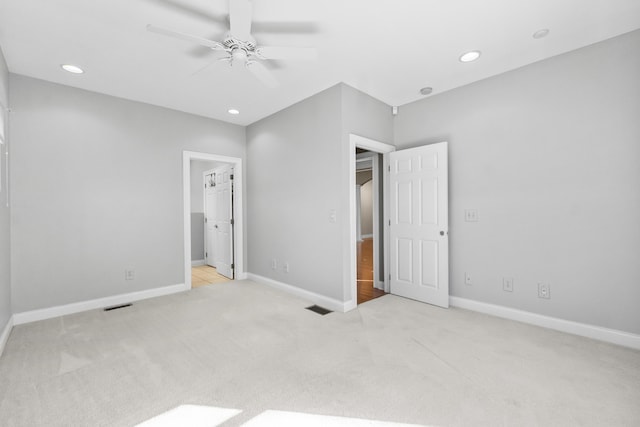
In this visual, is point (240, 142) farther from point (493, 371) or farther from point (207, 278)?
point (493, 371)

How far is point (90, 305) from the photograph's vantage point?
11.7 feet

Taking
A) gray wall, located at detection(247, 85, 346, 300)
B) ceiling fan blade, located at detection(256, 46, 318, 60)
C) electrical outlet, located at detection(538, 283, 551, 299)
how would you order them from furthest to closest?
gray wall, located at detection(247, 85, 346, 300), electrical outlet, located at detection(538, 283, 551, 299), ceiling fan blade, located at detection(256, 46, 318, 60)

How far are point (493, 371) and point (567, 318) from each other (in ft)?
4.30

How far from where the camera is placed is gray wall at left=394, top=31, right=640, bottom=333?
2.54m

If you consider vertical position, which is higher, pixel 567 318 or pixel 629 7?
pixel 629 7

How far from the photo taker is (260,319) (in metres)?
3.21

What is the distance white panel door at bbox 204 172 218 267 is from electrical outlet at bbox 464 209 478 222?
441 centimetres

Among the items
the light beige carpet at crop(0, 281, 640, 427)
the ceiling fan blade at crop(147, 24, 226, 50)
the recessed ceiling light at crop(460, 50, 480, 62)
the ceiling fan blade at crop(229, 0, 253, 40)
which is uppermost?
the recessed ceiling light at crop(460, 50, 480, 62)

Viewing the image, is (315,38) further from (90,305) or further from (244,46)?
(90,305)

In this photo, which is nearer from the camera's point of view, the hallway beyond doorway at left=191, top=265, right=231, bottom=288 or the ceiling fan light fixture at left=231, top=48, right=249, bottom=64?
the ceiling fan light fixture at left=231, top=48, right=249, bottom=64

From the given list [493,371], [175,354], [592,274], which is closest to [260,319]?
[175,354]

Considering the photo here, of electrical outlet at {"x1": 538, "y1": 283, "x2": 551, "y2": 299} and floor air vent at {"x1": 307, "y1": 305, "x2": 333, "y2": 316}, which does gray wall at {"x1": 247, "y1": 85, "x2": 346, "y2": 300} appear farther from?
electrical outlet at {"x1": 538, "y1": 283, "x2": 551, "y2": 299}

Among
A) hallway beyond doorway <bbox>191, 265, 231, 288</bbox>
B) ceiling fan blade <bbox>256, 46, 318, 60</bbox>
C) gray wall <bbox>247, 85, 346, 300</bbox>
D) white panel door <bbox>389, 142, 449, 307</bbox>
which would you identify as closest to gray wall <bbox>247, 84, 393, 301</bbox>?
gray wall <bbox>247, 85, 346, 300</bbox>

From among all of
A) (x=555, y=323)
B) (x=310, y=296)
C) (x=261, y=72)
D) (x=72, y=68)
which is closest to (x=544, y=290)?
(x=555, y=323)
